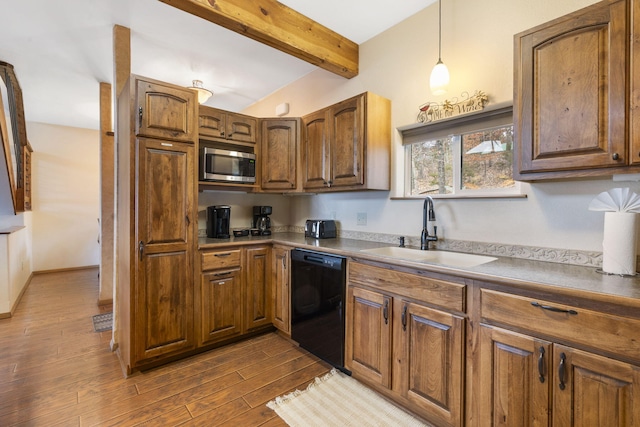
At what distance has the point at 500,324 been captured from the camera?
134 centimetres

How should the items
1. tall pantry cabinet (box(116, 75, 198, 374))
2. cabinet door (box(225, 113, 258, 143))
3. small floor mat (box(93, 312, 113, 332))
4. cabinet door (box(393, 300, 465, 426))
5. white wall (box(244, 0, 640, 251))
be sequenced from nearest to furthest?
cabinet door (box(393, 300, 465, 426))
white wall (box(244, 0, 640, 251))
tall pantry cabinet (box(116, 75, 198, 374))
cabinet door (box(225, 113, 258, 143))
small floor mat (box(93, 312, 113, 332))

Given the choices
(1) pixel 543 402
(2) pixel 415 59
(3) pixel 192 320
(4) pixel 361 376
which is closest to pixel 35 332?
(3) pixel 192 320

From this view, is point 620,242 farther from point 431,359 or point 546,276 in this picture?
point 431,359

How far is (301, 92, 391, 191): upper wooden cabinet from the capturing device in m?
2.40

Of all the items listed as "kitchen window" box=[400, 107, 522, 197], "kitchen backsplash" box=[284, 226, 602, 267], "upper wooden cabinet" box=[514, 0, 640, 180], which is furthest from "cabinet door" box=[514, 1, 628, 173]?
"kitchen backsplash" box=[284, 226, 602, 267]

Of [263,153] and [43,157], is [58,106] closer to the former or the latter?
[43,157]

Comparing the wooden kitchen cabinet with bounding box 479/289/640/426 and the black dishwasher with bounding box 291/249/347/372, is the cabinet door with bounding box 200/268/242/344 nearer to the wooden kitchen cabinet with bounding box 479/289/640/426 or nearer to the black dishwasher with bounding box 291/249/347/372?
the black dishwasher with bounding box 291/249/347/372

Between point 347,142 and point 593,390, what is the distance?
2.08 meters

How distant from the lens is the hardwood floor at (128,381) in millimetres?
1754

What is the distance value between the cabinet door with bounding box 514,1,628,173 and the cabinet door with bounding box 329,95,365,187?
1112 millimetres

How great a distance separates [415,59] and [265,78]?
1888 millimetres

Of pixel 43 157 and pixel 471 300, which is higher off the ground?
pixel 43 157

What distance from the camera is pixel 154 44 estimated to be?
111 inches

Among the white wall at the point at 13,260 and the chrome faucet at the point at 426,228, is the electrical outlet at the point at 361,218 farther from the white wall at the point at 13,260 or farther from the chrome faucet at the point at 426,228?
the white wall at the point at 13,260
